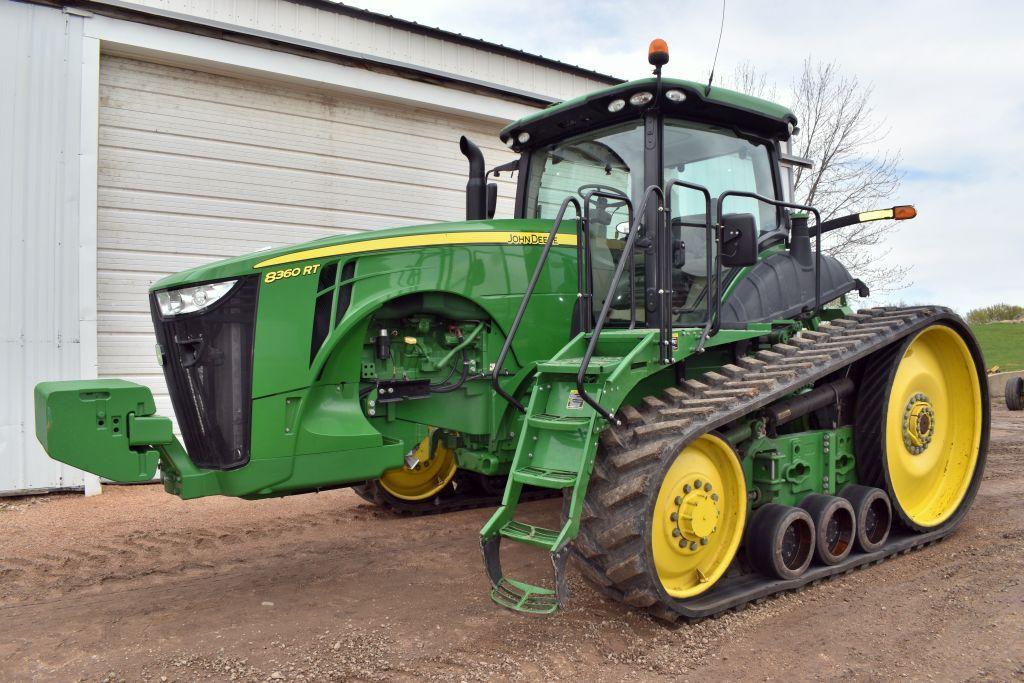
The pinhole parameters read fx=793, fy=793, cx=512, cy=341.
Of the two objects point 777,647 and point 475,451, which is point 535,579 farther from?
point 777,647

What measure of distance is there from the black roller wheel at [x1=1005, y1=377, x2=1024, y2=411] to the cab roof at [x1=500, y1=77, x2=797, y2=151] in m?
5.57

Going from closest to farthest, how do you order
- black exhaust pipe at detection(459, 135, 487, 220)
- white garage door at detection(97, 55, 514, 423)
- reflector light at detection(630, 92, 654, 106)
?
1. reflector light at detection(630, 92, 654, 106)
2. black exhaust pipe at detection(459, 135, 487, 220)
3. white garage door at detection(97, 55, 514, 423)

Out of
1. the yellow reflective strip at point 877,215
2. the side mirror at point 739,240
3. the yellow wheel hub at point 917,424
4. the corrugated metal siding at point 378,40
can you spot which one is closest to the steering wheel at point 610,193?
the side mirror at point 739,240

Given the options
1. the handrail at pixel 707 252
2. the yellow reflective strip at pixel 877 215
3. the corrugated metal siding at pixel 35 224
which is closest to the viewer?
the handrail at pixel 707 252

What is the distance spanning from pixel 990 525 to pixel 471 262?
13.6ft

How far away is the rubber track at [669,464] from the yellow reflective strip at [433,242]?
126 cm

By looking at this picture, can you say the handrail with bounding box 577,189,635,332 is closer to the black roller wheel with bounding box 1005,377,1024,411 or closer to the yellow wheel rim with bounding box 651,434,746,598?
the yellow wheel rim with bounding box 651,434,746,598

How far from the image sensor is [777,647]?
3566 mm

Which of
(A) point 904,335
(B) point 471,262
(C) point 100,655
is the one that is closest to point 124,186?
(B) point 471,262

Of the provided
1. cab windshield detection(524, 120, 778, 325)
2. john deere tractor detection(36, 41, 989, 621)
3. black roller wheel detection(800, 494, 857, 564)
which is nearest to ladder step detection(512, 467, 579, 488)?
Answer: john deere tractor detection(36, 41, 989, 621)

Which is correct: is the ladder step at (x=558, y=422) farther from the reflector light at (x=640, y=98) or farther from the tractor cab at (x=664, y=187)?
the reflector light at (x=640, y=98)

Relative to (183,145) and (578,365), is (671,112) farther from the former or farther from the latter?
(183,145)

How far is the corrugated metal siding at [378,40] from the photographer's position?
7914mm

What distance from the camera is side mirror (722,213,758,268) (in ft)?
13.8
